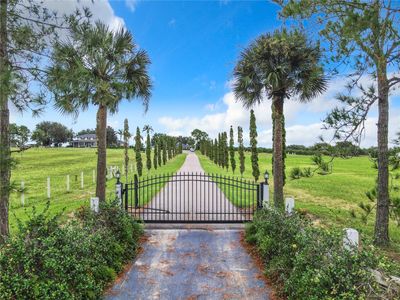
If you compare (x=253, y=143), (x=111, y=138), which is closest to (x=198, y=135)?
(x=111, y=138)

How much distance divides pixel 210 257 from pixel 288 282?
2465mm

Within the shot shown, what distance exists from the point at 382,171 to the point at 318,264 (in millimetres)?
3884

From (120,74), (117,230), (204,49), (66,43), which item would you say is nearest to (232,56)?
(120,74)

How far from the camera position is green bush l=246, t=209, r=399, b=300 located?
3611 mm

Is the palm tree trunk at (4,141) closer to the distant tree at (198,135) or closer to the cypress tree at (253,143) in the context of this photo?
the cypress tree at (253,143)

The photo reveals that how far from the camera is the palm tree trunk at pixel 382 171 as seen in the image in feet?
22.3

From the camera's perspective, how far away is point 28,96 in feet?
16.9

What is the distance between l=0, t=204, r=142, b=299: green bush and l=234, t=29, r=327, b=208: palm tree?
608 cm

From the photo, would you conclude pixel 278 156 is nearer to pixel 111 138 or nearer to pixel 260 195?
pixel 260 195

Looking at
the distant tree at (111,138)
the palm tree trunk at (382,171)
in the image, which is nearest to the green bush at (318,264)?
the palm tree trunk at (382,171)

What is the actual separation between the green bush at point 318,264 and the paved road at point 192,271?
0.49 m

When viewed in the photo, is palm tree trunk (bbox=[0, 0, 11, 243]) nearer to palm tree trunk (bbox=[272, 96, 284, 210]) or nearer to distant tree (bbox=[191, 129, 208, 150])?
A: palm tree trunk (bbox=[272, 96, 284, 210])

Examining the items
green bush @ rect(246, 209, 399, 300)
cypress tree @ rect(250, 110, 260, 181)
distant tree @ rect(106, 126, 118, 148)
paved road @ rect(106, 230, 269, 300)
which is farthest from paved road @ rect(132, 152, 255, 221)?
distant tree @ rect(106, 126, 118, 148)

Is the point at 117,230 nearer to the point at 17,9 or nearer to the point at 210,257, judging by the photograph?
the point at 210,257
